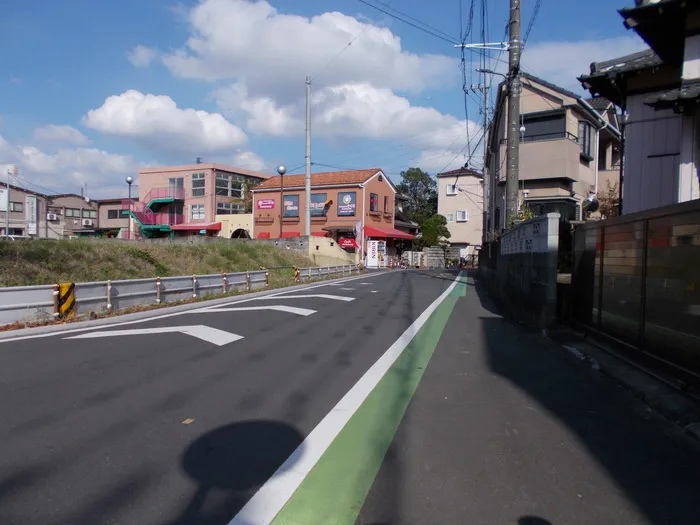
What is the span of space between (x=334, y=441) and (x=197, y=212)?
150 ft

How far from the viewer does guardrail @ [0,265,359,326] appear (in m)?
10.3

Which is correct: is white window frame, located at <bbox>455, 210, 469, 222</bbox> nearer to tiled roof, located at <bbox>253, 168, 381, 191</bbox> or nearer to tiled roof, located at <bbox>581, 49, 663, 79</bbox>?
tiled roof, located at <bbox>253, 168, 381, 191</bbox>

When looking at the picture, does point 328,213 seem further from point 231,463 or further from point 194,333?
point 231,463

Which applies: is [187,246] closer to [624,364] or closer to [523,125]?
[523,125]

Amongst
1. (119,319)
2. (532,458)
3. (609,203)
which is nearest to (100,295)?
(119,319)

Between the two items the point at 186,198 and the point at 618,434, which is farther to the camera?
the point at 186,198

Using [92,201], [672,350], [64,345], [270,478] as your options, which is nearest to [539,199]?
[672,350]

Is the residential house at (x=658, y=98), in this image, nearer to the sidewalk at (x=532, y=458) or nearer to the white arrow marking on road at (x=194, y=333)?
the sidewalk at (x=532, y=458)

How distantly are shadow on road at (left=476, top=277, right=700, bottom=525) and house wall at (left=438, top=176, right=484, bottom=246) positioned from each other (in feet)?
151

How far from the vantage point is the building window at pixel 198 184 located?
47.2 meters

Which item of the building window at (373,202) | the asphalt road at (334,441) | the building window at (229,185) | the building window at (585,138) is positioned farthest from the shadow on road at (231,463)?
the building window at (229,185)

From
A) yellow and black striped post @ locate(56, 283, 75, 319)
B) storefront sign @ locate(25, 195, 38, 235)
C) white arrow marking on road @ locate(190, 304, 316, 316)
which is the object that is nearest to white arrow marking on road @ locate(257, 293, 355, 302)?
white arrow marking on road @ locate(190, 304, 316, 316)

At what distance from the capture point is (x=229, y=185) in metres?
49.6

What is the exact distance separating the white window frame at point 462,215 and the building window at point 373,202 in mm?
12250
